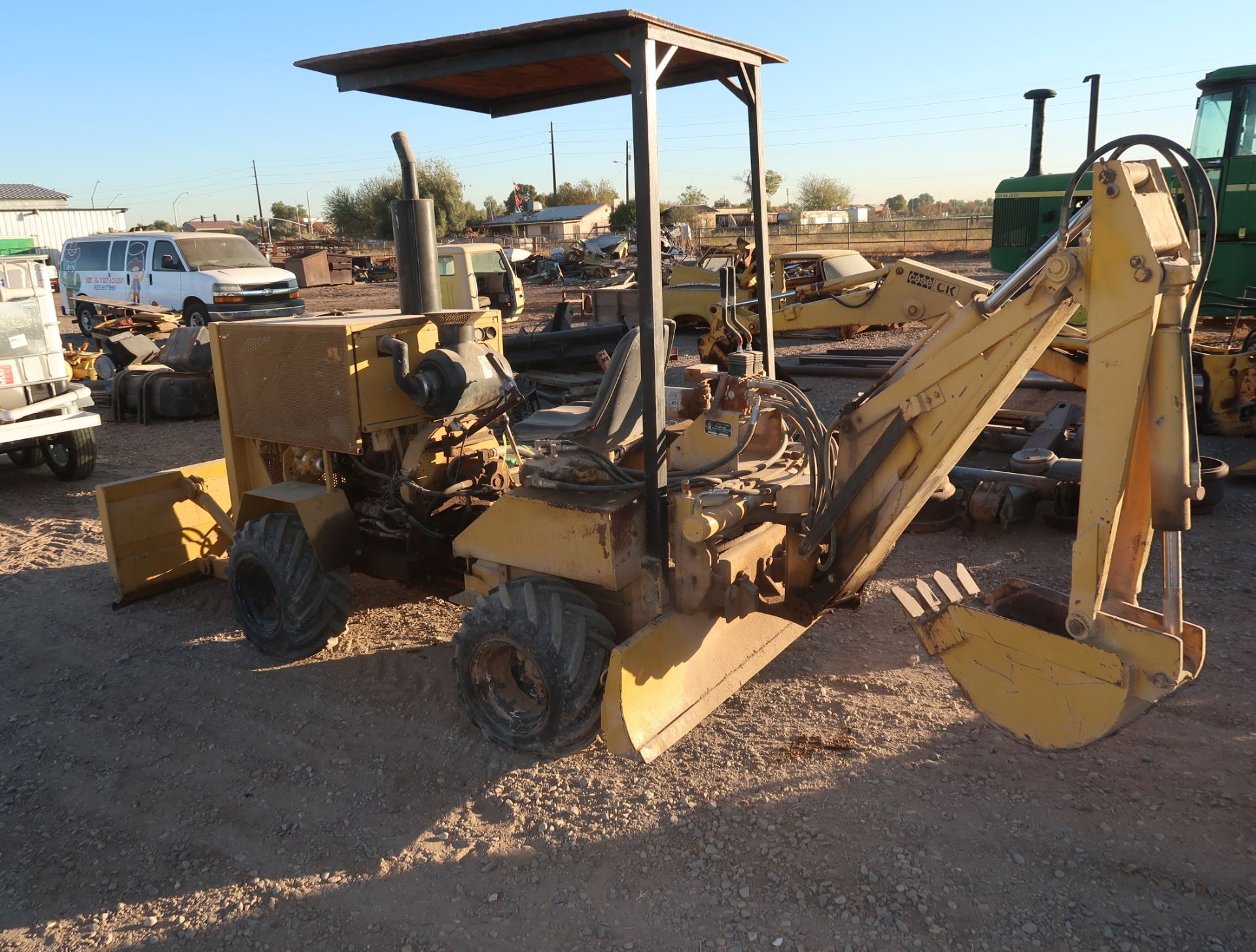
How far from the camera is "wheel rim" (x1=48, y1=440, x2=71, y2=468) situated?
8.81 m

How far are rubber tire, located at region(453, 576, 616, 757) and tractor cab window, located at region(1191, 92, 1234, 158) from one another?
1078cm

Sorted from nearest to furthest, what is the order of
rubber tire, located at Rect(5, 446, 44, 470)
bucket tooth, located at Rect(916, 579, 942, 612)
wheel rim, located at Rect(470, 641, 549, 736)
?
1. bucket tooth, located at Rect(916, 579, 942, 612)
2. wheel rim, located at Rect(470, 641, 549, 736)
3. rubber tire, located at Rect(5, 446, 44, 470)

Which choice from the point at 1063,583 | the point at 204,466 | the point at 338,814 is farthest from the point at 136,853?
the point at 1063,583

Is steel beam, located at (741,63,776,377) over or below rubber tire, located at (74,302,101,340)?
over

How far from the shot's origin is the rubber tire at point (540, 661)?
12.2 ft

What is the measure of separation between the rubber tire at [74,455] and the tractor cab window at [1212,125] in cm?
1237

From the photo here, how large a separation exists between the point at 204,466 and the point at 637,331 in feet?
12.0

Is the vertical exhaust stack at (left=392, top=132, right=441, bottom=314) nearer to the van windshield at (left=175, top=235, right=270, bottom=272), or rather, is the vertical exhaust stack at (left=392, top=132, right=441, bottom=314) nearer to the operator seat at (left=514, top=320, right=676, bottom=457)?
the operator seat at (left=514, top=320, right=676, bottom=457)

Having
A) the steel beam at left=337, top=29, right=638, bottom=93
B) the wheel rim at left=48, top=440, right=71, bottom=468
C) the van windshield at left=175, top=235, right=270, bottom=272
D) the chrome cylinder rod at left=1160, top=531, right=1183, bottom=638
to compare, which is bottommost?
the wheel rim at left=48, top=440, right=71, bottom=468

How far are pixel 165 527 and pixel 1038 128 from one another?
1245 cm

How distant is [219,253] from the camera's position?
56.3ft

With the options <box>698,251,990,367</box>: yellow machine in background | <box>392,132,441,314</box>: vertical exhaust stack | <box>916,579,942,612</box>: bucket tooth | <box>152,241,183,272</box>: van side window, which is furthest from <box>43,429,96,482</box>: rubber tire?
<box>152,241,183,272</box>: van side window

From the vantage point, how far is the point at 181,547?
6020 millimetres

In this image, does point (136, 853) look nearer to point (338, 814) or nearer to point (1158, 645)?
point (338, 814)
